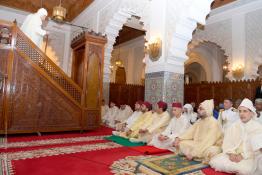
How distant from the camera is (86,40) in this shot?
5.49 metres

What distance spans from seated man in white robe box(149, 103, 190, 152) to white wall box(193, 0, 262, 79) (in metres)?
4.25

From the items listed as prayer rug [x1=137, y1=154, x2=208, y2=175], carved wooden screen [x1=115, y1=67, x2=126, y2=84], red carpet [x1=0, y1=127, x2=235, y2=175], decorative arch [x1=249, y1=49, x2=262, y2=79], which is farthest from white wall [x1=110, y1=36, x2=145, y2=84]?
prayer rug [x1=137, y1=154, x2=208, y2=175]

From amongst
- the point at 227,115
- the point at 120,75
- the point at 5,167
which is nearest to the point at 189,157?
the point at 227,115

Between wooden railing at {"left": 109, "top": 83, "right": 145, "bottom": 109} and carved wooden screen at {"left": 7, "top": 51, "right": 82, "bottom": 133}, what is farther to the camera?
wooden railing at {"left": 109, "top": 83, "right": 145, "bottom": 109}

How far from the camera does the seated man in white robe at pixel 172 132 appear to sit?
12.7 ft

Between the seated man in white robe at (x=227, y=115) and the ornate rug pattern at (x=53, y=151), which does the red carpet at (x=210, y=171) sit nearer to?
the ornate rug pattern at (x=53, y=151)

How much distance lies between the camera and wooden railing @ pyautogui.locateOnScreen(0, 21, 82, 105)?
4.72m

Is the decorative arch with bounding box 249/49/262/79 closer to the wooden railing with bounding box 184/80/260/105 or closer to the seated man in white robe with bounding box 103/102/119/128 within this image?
the wooden railing with bounding box 184/80/260/105

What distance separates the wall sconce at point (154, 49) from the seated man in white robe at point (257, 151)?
3.54 metres

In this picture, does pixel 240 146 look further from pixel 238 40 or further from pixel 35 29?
pixel 238 40

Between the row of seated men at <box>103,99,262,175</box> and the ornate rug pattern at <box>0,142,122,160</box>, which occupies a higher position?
the row of seated men at <box>103,99,262,175</box>

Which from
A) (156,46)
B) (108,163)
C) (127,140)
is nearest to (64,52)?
(156,46)

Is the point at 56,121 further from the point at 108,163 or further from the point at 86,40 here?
the point at 108,163

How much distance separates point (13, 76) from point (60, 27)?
588 centimetres
